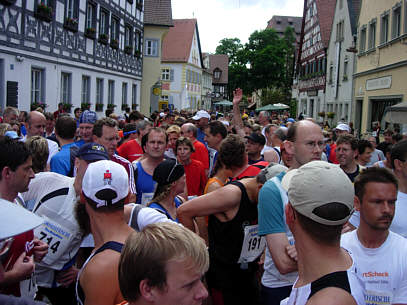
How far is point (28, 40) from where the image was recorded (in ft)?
49.1

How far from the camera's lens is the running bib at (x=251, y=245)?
3629 millimetres

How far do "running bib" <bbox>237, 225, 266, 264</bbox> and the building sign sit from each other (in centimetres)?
1928

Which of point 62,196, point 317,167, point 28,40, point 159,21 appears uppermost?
point 159,21

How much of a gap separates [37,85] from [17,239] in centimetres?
1480

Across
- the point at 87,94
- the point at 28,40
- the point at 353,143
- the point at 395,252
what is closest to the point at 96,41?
the point at 87,94

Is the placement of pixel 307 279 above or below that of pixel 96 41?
below

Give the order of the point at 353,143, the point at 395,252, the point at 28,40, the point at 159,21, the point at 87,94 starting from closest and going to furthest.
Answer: the point at 395,252 < the point at 353,143 < the point at 28,40 < the point at 87,94 < the point at 159,21

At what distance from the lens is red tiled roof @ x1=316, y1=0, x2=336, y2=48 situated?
38.7 meters

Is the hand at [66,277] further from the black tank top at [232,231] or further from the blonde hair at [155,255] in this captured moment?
the blonde hair at [155,255]

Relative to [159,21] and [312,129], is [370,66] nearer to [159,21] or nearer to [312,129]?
[159,21]

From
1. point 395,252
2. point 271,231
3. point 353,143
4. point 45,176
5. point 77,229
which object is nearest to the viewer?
point 395,252

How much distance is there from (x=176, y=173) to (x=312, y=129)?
1198mm

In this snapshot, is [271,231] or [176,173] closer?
[271,231]

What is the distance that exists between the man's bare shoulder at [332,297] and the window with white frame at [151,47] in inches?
1228
